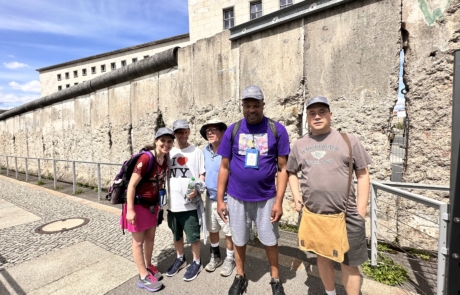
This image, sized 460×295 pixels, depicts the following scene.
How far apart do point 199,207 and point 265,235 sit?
0.87 m

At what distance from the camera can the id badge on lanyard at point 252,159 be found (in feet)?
7.23

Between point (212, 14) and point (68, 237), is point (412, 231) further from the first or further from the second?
point (212, 14)

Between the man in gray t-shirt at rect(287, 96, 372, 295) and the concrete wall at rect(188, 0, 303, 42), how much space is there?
57.8ft

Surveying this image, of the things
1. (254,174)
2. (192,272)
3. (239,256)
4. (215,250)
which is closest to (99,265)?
(192,272)

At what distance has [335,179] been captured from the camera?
1.86 metres

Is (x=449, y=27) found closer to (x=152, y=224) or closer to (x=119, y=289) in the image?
(x=152, y=224)

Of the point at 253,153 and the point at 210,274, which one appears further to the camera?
the point at 210,274

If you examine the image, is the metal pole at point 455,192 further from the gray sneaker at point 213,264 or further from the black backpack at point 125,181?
the black backpack at point 125,181

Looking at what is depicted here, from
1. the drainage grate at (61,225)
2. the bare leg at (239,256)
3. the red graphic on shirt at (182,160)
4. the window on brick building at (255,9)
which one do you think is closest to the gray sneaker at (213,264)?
the bare leg at (239,256)

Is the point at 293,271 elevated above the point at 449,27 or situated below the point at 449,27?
below

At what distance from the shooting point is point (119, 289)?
248cm

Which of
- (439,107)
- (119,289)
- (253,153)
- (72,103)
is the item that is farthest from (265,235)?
(72,103)

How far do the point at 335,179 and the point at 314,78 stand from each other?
222 cm

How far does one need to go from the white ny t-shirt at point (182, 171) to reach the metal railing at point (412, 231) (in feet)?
6.49
